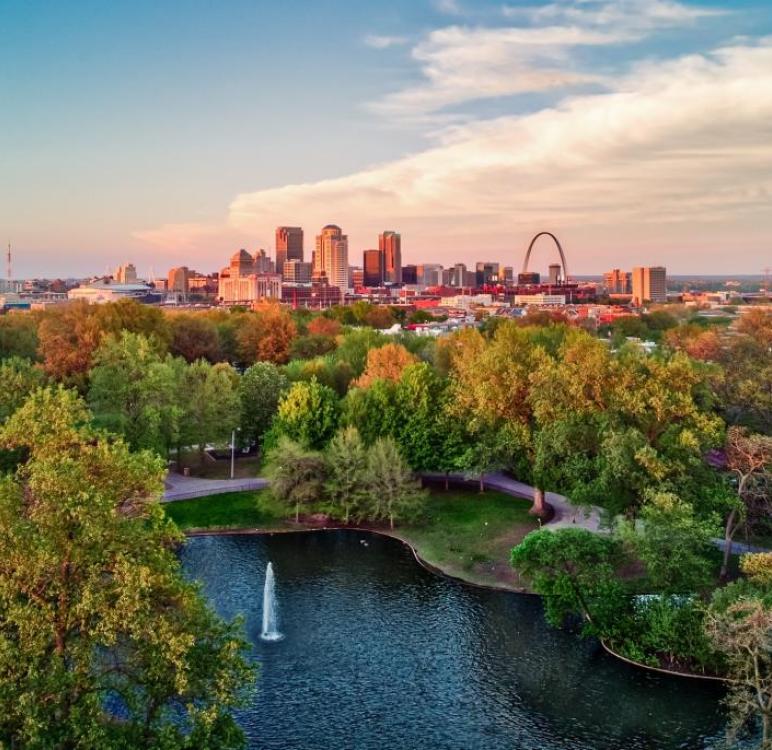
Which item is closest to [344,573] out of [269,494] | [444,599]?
[444,599]

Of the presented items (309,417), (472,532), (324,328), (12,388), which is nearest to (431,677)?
(472,532)

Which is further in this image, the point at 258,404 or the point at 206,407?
the point at 258,404

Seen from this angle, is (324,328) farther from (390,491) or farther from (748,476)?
(748,476)

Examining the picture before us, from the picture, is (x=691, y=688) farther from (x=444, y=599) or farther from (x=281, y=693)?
(x=281, y=693)

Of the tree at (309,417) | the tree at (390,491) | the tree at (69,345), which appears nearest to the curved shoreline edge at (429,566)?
the tree at (390,491)

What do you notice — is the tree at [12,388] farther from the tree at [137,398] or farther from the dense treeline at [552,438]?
the tree at [137,398]

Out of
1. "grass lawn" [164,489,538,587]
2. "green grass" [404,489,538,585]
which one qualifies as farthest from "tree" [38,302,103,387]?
"green grass" [404,489,538,585]
